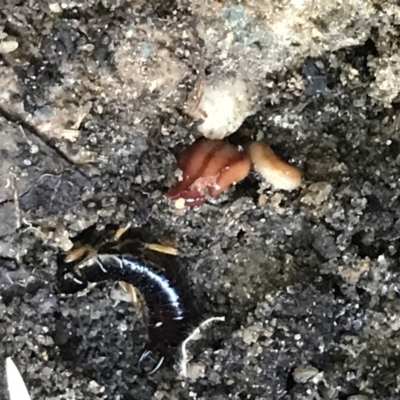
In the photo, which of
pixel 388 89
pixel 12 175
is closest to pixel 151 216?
pixel 12 175

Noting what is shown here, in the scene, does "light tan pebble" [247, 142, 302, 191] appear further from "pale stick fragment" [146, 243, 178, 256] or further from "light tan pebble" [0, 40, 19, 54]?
"light tan pebble" [0, 40, 19, 54]

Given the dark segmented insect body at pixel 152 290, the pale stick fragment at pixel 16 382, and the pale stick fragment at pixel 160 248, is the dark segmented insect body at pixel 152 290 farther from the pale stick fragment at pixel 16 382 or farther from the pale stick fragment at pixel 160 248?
the pale stick fragment at pixel 16 382

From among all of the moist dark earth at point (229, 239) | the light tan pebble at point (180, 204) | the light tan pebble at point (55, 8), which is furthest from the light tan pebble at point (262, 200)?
the light tan pebble at point (55, 8)

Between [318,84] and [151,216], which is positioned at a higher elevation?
[318,84]

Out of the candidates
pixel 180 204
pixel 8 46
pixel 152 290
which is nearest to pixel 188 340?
pixel 152 290

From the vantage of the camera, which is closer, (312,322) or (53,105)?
(53,105)

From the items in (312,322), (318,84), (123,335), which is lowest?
(123,335)

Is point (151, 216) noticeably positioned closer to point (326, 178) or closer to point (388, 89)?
point (326, 178)
